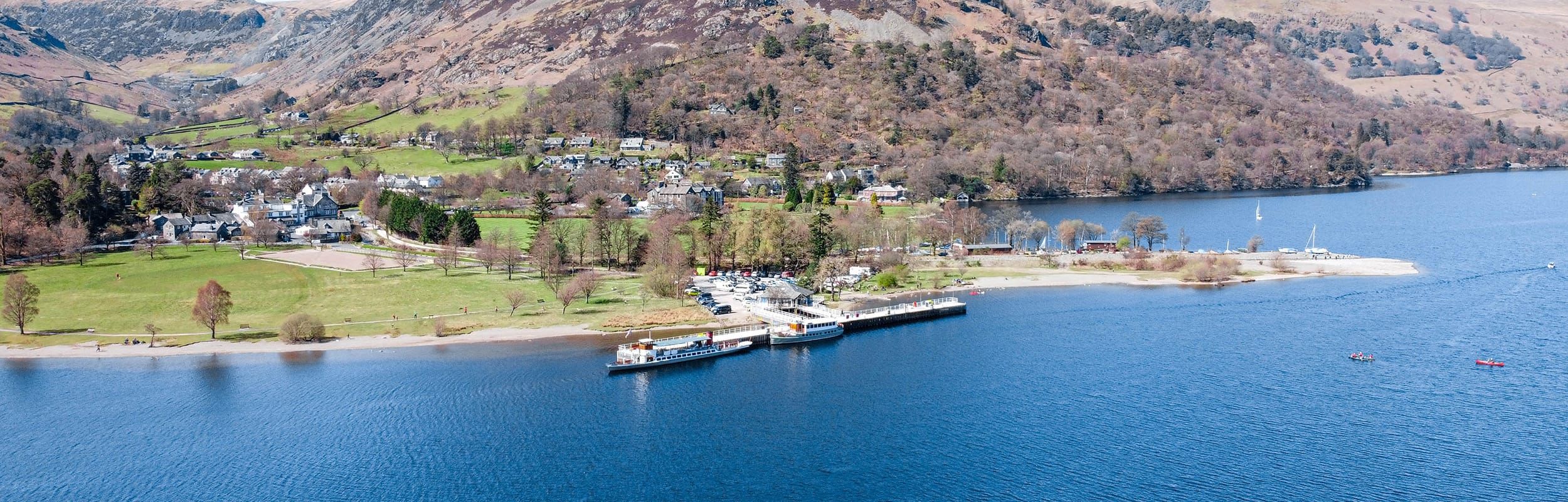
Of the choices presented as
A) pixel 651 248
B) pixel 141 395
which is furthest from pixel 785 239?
pixel 141 395

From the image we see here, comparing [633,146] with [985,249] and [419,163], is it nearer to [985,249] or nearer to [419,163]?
[419,163]

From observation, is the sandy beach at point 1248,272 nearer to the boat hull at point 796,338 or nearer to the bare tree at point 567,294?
the boat hull at point 796,338

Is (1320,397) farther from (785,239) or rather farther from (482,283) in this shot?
(482,283)

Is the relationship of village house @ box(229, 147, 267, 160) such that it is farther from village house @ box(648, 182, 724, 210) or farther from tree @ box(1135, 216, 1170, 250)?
tree @ box(1135, 216, 1170, 250)

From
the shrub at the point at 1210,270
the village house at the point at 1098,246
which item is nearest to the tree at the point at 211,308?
the shrub at the point at 1210,270

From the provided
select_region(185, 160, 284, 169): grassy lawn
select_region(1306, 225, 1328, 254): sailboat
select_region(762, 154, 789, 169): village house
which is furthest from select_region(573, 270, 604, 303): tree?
select_region(185, 160, 284, 169): grassy lawn

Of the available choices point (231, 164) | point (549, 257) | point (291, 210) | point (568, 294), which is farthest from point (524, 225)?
point (231, 164)
